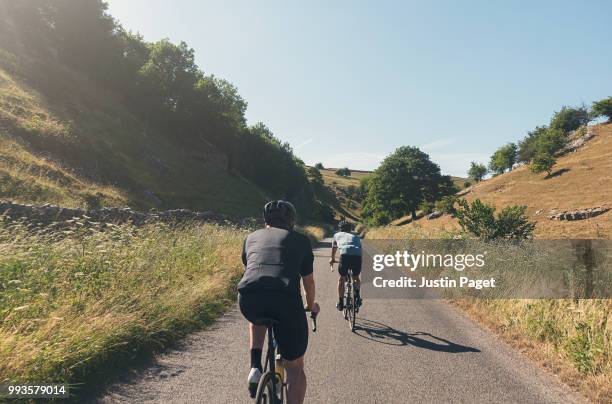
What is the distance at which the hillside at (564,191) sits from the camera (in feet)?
114

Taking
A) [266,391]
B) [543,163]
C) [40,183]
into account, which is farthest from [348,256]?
[543,163]

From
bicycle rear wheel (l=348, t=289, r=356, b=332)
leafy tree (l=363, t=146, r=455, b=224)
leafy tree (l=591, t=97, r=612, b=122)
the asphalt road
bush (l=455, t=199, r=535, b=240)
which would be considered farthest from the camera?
leafy tree (l=591, t=97, r=612, b=122)

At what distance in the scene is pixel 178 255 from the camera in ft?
33.4

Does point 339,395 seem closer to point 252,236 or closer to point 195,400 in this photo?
point 195,400

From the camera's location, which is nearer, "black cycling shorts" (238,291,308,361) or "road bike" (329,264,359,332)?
"black cycling shorts" (238,291,308,361)

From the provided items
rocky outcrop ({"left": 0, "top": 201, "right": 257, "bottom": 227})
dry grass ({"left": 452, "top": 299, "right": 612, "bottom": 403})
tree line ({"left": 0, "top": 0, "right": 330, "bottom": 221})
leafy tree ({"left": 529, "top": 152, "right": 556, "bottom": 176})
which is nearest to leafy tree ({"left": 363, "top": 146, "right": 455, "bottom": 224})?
leafy tree ({"left": 529, "top": 152, "right": 556, "bottom": 176})

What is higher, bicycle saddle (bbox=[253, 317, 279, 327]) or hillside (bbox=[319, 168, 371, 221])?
hillside (bbox=[319, 168, 371, 221])

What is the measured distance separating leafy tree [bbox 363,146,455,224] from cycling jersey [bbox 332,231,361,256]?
51.2 metres

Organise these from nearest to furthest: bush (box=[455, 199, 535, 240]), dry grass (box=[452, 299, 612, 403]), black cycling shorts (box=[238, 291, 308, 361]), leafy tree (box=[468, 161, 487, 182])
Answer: black cycling shorts (box=[238, 291, 308, 361]) → dry grass (box=[452, 299, 612, 403]) → bush (box=[455, 199, 535, 240]) → leafy tree (box=[468, 161, 487, 182])

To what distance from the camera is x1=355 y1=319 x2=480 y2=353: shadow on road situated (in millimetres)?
6334

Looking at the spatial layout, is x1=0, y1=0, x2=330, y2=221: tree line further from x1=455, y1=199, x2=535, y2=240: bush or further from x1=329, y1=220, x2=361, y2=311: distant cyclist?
x1=329, y1=220, x2=361, y2=311: distant cyclist

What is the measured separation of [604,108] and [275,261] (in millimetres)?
101152

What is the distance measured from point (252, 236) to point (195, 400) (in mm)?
2215

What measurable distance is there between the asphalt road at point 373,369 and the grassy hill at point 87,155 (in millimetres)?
18484
